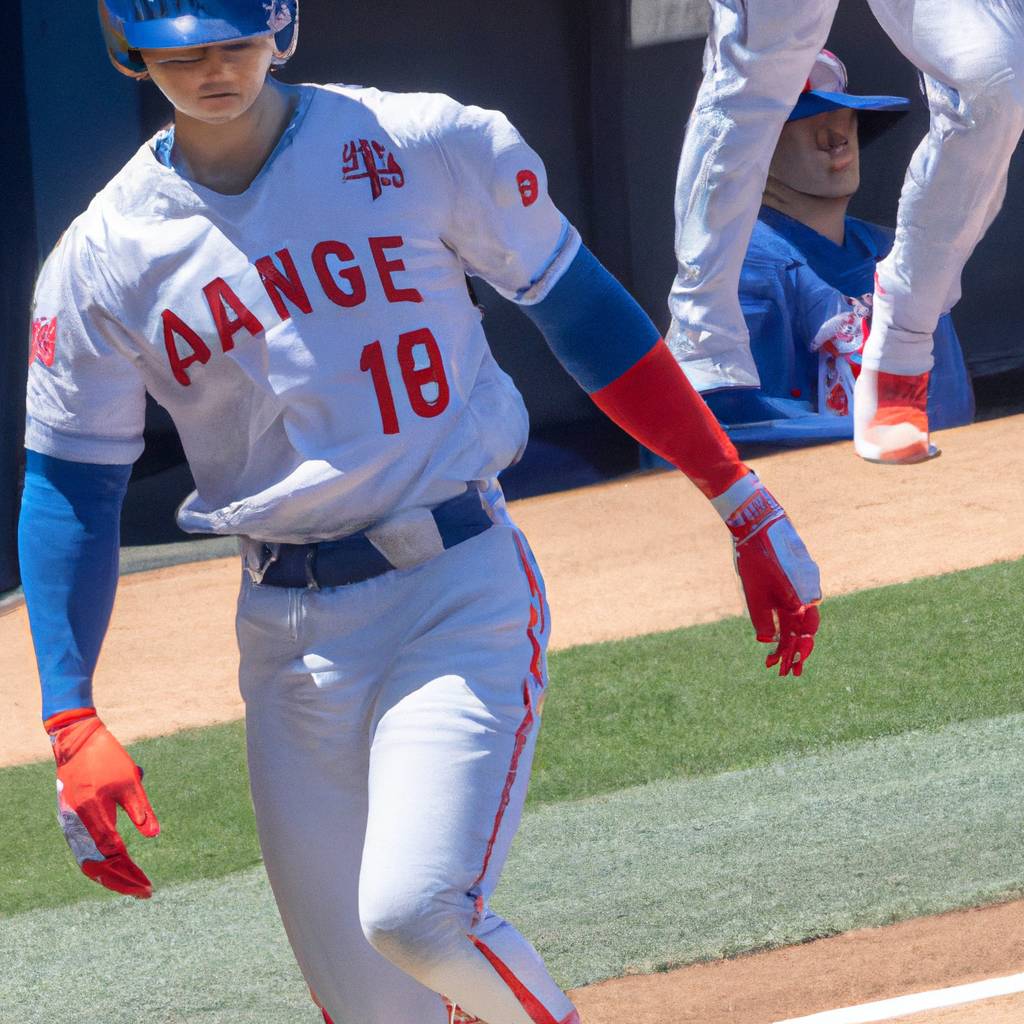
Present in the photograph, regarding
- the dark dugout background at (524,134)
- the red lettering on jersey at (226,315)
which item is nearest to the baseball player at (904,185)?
the dark dugout background at (524,134)

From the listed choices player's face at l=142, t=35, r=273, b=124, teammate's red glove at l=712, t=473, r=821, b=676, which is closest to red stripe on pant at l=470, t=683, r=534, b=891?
teammate's red glove at l=712, t=473, r=821, b=676

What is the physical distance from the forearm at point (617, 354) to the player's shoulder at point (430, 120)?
0.23 meters

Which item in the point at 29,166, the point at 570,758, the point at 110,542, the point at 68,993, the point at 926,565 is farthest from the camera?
the point at 926,565

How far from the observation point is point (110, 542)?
6.72ft

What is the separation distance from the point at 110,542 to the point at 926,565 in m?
4.20

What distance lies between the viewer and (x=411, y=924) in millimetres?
1660

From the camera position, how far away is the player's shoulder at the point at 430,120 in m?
1.91

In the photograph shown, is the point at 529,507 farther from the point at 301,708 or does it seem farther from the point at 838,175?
the point at 301,708

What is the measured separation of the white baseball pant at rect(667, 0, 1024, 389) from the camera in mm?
3209

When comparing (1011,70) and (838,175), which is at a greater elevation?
(1011,70)

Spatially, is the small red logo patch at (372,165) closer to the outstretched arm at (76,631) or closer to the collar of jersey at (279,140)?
the collar of jersey at (279,140)

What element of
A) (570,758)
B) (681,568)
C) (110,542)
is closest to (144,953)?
(570,758)

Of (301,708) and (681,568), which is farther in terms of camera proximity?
(681,568)

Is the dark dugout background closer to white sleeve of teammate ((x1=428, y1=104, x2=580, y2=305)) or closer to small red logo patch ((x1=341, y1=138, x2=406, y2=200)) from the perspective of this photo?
white sleeve of teammate ((x1=428, y1=104, x2=580, y2=305))
